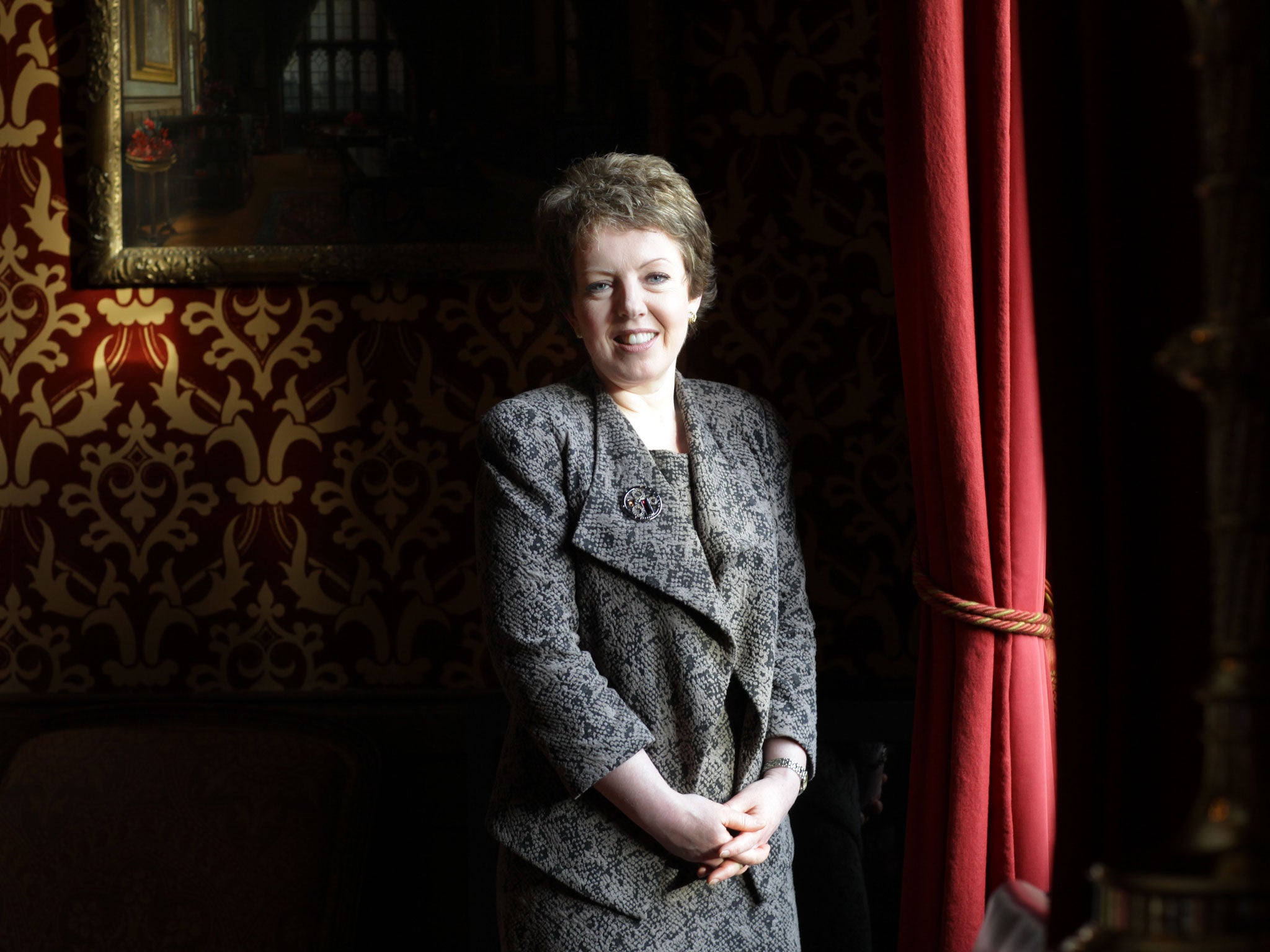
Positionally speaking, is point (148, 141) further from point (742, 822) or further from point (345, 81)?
point (742, 822)

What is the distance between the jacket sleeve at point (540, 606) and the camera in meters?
1.19

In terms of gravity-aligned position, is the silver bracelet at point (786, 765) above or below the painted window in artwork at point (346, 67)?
below

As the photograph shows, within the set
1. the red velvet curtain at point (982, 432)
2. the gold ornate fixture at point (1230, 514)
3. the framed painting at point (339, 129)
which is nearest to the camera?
the gold ornate fixture at point (1230, 514)

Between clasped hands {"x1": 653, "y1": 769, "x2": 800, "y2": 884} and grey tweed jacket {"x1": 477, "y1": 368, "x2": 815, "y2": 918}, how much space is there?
0.03 m

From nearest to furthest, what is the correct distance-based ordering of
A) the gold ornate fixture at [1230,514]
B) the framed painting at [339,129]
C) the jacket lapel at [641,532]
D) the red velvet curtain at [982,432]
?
the gold ornate fixture at [1230,514]
the red velvet curtain at [982,432]
the jacket lapel at [641,532]
the framed painting at [339,129]

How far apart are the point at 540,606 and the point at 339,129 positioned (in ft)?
3.65

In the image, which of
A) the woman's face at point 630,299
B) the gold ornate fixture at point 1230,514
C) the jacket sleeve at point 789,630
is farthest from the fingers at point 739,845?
the gold ornate fixture at point 1230,514

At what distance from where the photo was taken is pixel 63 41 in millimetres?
1912

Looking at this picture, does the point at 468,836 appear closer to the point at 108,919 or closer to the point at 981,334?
the point at 108,919

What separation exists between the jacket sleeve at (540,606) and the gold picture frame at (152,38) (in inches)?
43.1

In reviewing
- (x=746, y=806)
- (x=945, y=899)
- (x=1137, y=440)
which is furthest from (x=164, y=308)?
(x=1137, y=440)

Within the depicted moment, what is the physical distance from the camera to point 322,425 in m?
1.92

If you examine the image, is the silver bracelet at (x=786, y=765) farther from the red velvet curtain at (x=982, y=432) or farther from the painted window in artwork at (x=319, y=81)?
the painted window in artwork at (x=319, y=81)

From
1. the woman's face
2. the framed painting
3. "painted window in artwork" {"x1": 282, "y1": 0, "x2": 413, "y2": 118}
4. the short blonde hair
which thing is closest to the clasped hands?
the woman's face
